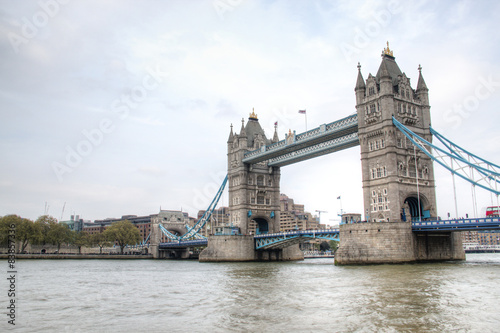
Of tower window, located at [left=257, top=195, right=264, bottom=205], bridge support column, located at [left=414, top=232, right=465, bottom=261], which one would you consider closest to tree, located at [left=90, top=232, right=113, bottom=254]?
tower window, located at [left=257, top=195, right=264, bottom=205]

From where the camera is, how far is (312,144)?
6881cm

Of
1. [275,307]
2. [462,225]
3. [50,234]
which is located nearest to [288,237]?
[462,225]

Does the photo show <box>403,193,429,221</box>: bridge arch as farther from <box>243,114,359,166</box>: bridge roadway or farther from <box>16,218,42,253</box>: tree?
<box>16,218,42,253</box>: tree

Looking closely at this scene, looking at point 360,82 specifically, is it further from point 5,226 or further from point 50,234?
point 50,234

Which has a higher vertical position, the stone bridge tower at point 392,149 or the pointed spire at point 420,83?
the pointed spire at point 420,83

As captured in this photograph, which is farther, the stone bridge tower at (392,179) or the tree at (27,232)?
the tree at (27,232)

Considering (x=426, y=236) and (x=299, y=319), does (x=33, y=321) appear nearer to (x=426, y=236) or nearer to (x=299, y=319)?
(x=299, y=319)

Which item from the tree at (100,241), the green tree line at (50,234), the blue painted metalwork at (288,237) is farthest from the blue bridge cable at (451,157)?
the tree at (100,241)

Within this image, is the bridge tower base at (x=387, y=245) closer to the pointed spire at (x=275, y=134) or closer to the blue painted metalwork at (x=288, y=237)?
the blue painted metalwork at (x=288, y=237)

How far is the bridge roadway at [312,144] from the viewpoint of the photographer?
200 feet

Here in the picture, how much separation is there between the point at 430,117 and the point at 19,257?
8209 centimetres

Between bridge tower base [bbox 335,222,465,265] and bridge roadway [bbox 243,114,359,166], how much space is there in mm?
14533

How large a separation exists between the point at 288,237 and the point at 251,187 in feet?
59.0

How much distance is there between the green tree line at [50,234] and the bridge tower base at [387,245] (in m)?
60.2
